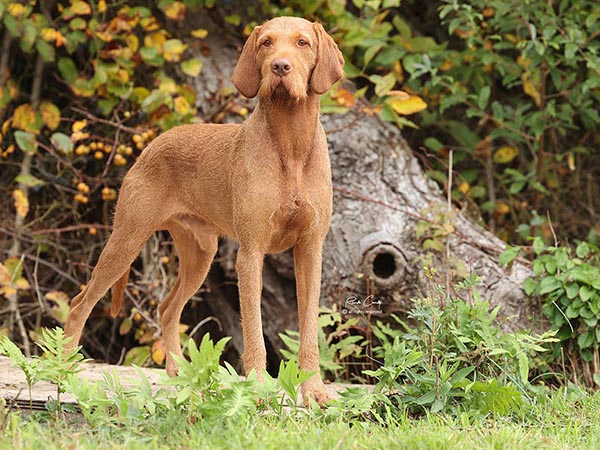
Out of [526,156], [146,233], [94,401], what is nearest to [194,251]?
[146,233]

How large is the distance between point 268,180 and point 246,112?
250 cm

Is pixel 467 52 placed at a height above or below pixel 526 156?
above

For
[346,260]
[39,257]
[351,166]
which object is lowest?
[39,257]

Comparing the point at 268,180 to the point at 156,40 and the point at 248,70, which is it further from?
the point at 156,40

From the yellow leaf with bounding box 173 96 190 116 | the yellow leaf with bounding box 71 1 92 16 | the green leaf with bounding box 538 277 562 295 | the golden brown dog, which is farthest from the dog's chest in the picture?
the yellow leaf with bounding box 71 1 92 16

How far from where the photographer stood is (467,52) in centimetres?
748

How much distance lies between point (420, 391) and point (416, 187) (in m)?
2.60

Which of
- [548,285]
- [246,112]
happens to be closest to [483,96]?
[246,112]

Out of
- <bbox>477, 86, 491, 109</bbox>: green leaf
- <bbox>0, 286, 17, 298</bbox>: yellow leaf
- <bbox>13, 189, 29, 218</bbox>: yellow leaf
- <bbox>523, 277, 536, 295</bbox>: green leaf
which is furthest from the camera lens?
<bbox>477, 86, 491, 109</bbox>: green leaf

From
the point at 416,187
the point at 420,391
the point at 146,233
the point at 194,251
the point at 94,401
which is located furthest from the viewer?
the point at 416,187

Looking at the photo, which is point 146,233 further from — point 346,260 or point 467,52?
point 467,52

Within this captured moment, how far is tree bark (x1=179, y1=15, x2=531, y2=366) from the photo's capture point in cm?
620

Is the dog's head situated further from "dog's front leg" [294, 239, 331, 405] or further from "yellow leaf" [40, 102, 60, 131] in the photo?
"yellow leaf" [40, 102, 60, 131]

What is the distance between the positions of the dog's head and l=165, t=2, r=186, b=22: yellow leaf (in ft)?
9.45
